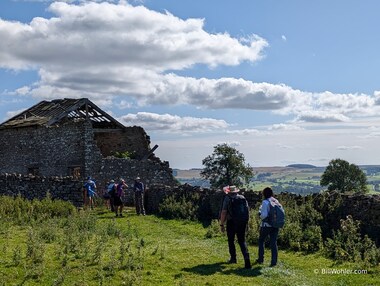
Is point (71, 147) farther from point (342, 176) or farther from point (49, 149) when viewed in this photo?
point (342, 176)

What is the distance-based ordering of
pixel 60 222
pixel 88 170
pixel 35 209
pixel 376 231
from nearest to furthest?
→ pixel 376 231 < pixel 60 222 < pixel 35 209 < pixel 88 170

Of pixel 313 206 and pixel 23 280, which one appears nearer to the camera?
pixel 23 280

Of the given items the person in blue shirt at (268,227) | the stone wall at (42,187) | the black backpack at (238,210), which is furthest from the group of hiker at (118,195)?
the person in blue shirt at (268,227)

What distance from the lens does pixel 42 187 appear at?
73.2 feet

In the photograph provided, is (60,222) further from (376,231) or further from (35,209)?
(376,231)

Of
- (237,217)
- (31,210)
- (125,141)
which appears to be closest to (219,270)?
(237,217)

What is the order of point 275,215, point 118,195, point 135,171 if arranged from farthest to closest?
point 135,171 → point 118,195 → point 275,215

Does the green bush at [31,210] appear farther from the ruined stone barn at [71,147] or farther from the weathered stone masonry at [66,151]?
the ruined stone barn at [71,147]

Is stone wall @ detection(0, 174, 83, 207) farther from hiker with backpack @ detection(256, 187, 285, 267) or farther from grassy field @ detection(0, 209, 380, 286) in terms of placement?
hiker with backpack @ detection(256, 187, 285, 267)

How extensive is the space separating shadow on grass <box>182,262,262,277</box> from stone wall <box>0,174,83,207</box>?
39.5ft

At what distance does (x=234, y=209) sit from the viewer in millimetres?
11117

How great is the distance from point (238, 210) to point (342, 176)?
161 feet

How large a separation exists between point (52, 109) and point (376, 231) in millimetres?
25981

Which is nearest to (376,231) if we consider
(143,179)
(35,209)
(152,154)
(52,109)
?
(35,209)
